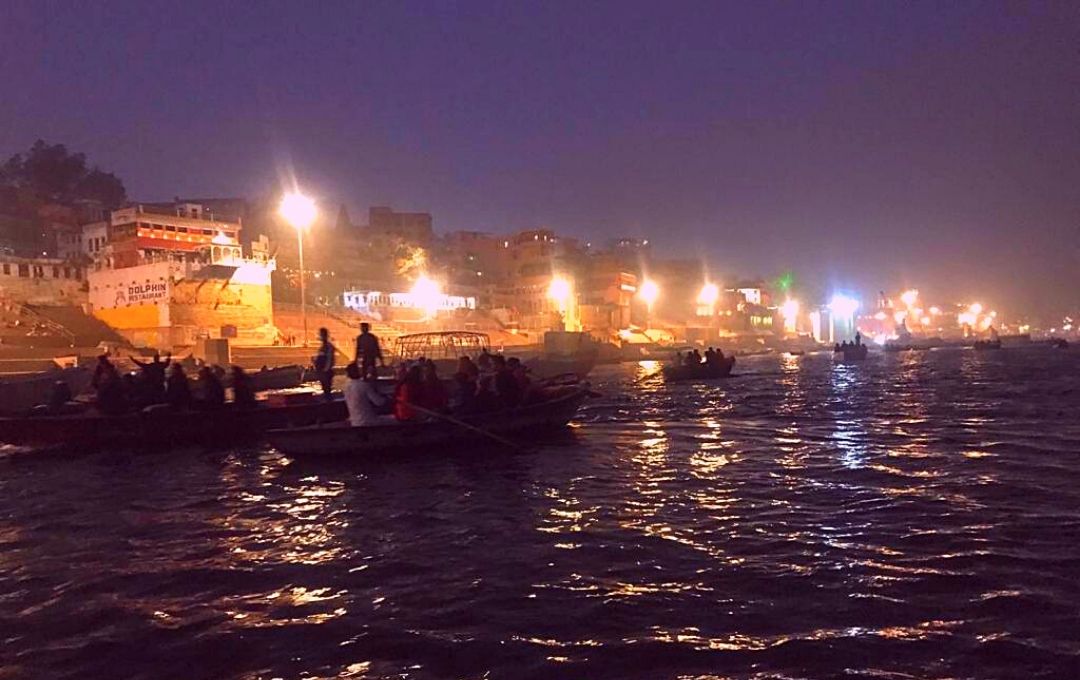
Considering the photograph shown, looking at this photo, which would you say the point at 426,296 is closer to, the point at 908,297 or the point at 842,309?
the point at 842,309

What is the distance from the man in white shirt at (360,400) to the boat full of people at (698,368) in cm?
2963

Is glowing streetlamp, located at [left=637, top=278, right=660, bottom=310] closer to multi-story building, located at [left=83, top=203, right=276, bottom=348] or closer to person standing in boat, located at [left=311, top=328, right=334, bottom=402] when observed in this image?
multi-story building, located at [left=83, top=203, right=276, bottom=348]

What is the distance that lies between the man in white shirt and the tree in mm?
76218

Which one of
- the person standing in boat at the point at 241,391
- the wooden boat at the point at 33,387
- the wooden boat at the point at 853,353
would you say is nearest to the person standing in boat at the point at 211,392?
the person standing in boat at the point at 241,391

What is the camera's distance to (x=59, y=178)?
79.4 meters

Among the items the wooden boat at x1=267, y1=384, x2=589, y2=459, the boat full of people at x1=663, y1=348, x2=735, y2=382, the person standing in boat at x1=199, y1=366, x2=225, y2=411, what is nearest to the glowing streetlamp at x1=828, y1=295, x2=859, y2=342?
the boat full of people at x1=663, y1=348, x2=735, y2=382

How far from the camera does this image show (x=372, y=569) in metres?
7.96

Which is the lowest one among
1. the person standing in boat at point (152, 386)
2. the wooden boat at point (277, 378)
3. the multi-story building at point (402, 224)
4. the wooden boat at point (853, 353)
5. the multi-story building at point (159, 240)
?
the wooden boat at point (853, 353)

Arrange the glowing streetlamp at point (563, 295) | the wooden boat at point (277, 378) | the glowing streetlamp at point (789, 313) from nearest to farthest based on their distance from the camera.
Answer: the wooden boat at point (277, 378) < the glowing streetlamp at point (563, 295) < the glowing streetlamp at point (789, 313)

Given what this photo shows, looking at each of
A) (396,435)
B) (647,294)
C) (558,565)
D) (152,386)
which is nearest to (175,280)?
(152,386)

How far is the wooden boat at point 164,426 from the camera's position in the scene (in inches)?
680

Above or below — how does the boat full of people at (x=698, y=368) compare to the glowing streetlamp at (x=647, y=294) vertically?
below

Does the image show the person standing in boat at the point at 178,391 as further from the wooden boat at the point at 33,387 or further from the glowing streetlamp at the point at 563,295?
the glowing streetlamp at the point at 563,295

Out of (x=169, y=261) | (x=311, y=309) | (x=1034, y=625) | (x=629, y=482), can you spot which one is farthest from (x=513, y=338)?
(x=1034, y=625)
